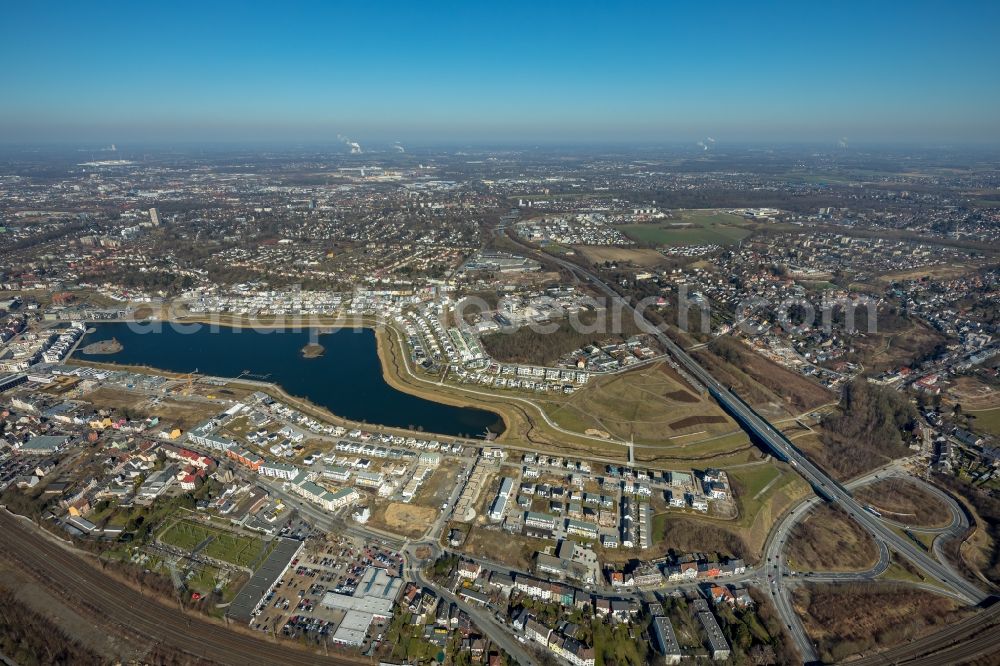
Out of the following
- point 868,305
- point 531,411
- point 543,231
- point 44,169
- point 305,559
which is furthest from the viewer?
point 44,169

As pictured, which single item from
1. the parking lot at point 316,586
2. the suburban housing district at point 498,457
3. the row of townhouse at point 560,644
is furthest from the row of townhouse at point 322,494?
the row of townhouse at point 560,644

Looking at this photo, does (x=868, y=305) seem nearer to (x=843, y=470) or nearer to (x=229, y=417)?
(x=843, y=470)

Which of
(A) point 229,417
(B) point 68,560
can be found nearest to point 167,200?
(A) point 229,417

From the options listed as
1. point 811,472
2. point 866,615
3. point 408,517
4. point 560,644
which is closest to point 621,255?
point 811,472

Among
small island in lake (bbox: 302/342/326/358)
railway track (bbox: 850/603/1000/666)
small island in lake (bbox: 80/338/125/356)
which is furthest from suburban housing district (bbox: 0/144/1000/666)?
small island in lake (bbox: 302/342/326/358)

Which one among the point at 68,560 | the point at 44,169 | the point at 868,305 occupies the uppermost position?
the point at 44,169

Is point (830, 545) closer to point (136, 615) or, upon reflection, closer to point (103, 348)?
point (136, 615)
